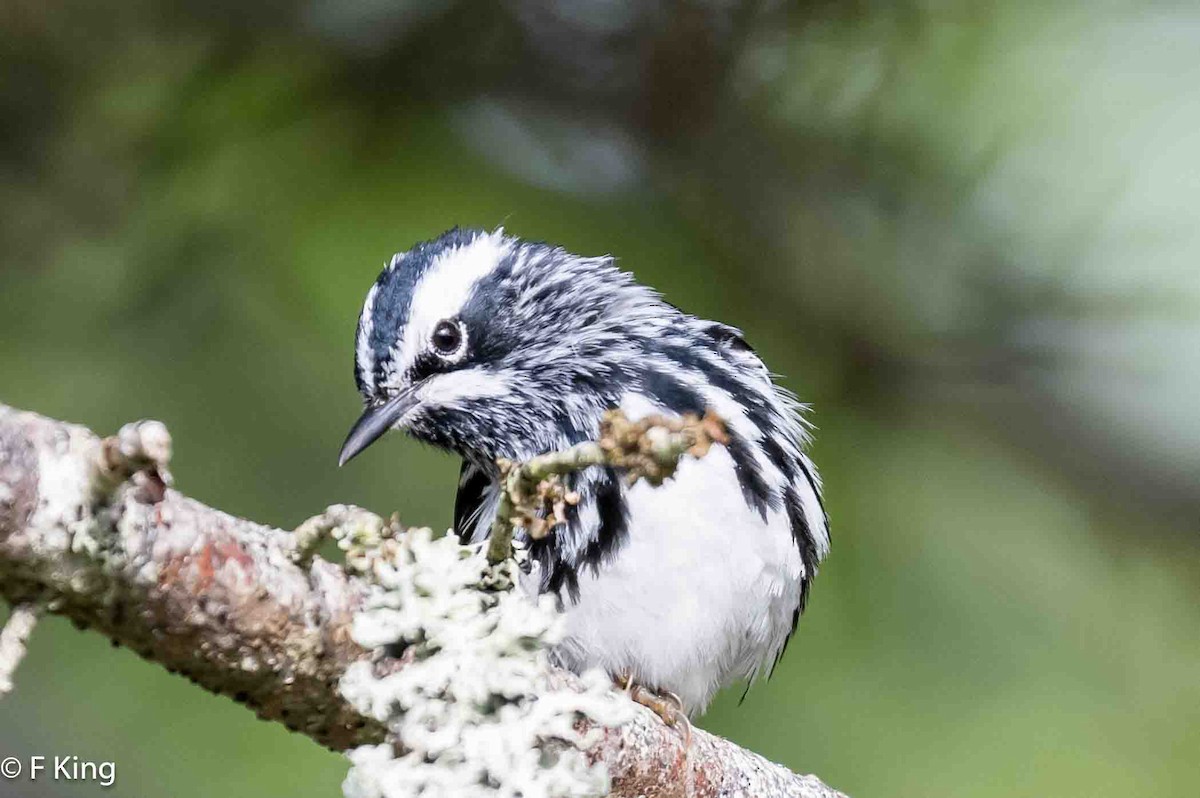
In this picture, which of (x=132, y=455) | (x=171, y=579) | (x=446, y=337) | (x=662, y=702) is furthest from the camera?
(x=446, y=337)

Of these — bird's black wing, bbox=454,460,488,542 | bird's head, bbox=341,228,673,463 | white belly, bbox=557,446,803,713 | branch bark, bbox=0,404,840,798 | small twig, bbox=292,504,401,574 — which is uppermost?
bird's head, bbox=341,228,673,463

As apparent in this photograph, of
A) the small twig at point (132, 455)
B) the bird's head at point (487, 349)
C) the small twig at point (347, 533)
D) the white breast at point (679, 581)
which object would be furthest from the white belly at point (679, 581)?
the small twig at point (132, 455)

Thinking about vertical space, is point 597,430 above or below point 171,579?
above

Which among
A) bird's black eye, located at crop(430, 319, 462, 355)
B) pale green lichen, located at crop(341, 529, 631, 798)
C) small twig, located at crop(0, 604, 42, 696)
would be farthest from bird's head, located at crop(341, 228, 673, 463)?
small twig, located at crop(0, 604, 42, 696)

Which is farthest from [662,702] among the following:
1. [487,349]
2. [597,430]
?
[487,349]

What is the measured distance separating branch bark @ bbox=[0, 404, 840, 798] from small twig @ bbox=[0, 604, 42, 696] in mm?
A: 22

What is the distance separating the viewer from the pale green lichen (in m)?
1.24

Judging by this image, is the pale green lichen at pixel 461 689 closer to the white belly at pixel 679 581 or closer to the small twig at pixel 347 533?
the small twig at pixel 347 533

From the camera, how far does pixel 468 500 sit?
226cm

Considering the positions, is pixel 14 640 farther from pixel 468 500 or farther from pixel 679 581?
pixel 468 500

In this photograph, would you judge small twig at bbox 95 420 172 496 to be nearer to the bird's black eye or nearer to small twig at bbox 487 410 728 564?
small twig at bbox 487 410 728 564

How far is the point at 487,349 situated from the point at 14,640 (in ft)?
4.29

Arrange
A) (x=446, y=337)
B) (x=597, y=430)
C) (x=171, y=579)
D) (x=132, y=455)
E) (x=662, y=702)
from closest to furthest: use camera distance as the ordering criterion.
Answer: (x=132, y=455) < (x=171, y=579) < (x=662, y=702) < (x=597, y=430) < (x=446, y=337)

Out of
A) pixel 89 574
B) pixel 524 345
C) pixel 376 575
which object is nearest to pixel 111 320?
pixel 524 345
